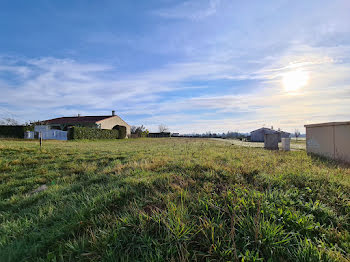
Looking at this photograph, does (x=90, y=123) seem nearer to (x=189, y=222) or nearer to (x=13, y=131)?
(x=13, y=131)

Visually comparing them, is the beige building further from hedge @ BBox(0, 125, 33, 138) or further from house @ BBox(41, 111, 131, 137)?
hedge @ BBox(0, 125, 33, 138)

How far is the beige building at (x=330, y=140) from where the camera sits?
6.17 metres

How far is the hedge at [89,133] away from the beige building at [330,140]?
25770 mm

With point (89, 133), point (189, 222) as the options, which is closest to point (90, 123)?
point (89, 133)

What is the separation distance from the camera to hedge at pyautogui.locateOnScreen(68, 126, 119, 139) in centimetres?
2347

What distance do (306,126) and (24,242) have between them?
10.5 metres

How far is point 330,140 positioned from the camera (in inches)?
268

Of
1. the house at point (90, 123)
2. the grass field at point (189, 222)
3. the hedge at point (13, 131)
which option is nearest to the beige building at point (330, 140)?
the grass field at point (189, 222)

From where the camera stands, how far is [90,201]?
282 cm

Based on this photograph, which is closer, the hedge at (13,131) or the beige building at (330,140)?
the beige building at (330,140)

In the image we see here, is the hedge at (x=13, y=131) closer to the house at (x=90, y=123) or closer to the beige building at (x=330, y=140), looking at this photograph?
the house at (x=90, y=123)

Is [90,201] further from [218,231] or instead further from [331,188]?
[331,188]

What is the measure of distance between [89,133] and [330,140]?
27.6 metres

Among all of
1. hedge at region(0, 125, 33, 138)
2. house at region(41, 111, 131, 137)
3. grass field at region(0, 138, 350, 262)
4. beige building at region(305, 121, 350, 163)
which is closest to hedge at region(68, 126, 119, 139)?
house at region(41, 111, 131, 137)
